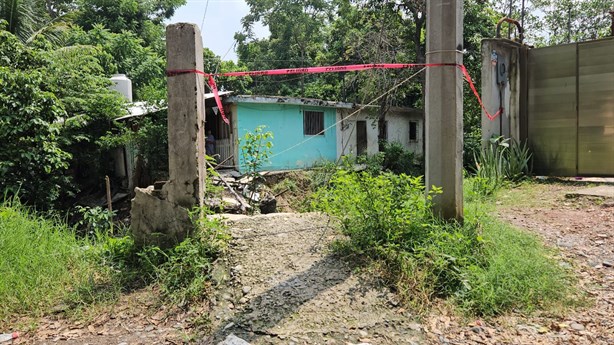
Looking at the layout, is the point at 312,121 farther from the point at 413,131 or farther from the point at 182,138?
the point at 182,138

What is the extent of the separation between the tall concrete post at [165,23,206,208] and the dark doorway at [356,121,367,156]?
1319 cm

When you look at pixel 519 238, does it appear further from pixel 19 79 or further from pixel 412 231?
pixel 19 79

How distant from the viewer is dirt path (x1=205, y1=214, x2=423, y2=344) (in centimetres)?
271

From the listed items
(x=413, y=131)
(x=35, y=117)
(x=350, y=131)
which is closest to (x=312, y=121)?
(x=350, y=131)

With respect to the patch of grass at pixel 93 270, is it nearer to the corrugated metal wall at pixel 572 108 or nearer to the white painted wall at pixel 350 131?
the corrugated metal wall at pixel 572 108

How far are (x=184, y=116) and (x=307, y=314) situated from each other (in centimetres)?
210

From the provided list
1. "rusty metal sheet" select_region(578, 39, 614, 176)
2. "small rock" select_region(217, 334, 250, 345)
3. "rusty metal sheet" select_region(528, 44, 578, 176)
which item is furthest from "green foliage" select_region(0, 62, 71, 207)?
"rusty metal sheet" select_region(578, 39, 614, 176)

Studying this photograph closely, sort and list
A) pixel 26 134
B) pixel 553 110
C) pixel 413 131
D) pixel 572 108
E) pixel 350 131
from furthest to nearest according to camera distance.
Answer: pixel 413 131 < pixel 350 131 < pixel 553 110 < pixel 572 108 < pixel 26 134

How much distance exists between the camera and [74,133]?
11.4 meters

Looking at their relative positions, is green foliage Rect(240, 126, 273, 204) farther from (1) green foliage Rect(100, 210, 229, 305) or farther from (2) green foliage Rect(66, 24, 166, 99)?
(2) green foliage Rect(66, 24, 166, 99)

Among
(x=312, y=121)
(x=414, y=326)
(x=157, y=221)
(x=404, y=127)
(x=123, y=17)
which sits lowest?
(x=414, y=326)

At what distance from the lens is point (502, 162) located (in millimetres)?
7680

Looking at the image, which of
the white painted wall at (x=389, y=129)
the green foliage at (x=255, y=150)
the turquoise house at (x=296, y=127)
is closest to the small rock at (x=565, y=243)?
the green foliage at (x=255, y=150)

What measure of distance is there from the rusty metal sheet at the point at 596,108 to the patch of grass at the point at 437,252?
4868 millimetres
